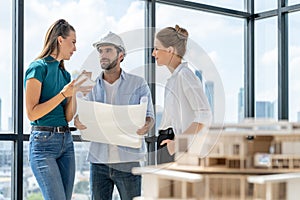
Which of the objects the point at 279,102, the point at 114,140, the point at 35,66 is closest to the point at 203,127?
the point at 114,140

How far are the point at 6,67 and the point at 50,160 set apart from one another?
900 mm

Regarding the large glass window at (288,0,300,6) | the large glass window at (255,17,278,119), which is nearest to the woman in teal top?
the large glass window at (255,17,278,119)

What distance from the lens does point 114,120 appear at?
672mm

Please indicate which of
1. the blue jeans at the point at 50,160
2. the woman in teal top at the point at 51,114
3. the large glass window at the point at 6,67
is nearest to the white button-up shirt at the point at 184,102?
the woman in teal top at the point at 51,114

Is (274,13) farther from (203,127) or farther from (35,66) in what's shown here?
(203,127)

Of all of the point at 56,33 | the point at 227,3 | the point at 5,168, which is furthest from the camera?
the point at 227,3

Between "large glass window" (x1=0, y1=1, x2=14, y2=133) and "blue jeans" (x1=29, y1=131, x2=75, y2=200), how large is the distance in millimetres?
672

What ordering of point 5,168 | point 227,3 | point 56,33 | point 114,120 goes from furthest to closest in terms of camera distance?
point 227,3 < point 5,168 < point 56,33 < point 114,120

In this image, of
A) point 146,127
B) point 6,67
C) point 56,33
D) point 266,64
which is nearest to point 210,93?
point 146,127

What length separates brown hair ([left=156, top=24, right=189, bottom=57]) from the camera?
0.61 metres

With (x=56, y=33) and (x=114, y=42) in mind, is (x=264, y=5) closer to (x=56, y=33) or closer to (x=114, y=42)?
(x=56, y=33)

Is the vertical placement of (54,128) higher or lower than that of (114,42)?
lower

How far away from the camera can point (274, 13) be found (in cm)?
429

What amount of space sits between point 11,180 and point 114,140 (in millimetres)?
2577
